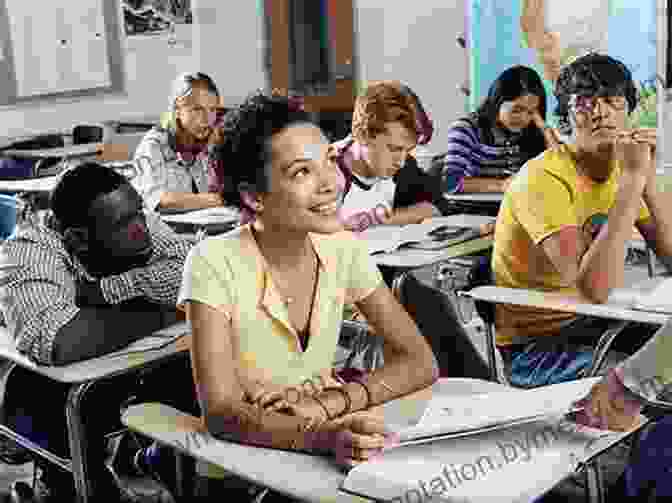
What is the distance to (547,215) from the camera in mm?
2521

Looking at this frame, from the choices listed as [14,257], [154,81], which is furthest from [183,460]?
[154,81]

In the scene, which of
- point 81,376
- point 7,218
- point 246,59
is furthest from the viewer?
point 246,59

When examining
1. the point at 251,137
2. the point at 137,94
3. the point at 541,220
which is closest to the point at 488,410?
the point at 251,137

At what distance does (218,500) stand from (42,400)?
88 cm

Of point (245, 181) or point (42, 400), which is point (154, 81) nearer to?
point (42, 400)

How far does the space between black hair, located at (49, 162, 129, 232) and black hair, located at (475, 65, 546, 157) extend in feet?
8.67

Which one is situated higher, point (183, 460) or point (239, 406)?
point (239, 406)

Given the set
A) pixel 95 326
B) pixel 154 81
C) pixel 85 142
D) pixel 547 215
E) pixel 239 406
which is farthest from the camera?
pixel 154 81

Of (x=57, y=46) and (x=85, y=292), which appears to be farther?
(x=57, y=46)

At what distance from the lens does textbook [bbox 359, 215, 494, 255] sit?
3334mm

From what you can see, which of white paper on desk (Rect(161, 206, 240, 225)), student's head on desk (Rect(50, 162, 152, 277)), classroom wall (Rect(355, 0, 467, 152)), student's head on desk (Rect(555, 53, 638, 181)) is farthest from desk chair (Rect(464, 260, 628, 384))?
classroom wall (Rect(355, 0, 467, 152))

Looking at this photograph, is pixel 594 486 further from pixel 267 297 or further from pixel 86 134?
pixel 86 134

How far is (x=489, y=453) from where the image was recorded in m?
1.36

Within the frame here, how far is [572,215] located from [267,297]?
42.7 inches
